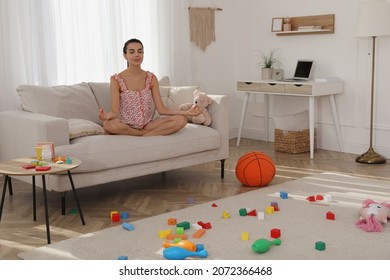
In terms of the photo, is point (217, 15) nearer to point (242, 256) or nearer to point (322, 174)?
point (322, 174)

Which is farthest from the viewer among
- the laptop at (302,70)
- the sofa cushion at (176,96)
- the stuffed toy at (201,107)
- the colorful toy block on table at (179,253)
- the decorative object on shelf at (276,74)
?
the decorative object on shelf at (276,74)

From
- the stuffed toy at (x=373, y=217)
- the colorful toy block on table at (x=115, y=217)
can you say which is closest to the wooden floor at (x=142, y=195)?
the colorful toy block on table at (x=115, y=217)

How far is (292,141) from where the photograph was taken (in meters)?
5.68

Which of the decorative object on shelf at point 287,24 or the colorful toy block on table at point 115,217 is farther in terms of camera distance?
the decorative object on shelf at point 287,24

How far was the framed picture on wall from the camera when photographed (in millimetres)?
6137

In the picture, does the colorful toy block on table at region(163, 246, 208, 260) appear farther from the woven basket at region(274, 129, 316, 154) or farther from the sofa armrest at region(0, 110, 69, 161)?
the woven basket at region(274, 129, 316, 154)

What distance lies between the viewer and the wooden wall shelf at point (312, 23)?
5730 mm

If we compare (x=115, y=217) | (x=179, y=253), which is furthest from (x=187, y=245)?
(x=115, y=217)

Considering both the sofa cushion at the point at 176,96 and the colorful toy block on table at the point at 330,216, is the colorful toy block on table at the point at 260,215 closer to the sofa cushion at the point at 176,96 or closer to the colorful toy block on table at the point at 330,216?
the colorful toy block on table at the point at 330,216

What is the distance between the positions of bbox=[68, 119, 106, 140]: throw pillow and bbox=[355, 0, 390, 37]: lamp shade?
8.23 feet

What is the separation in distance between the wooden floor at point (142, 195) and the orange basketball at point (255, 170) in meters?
0.09

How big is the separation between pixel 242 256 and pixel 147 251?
1.58 feet

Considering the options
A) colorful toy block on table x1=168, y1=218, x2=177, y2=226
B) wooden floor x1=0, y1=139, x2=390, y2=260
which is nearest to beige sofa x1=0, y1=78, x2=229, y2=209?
wooden floor x1=0, y1=139, x2=390, y2=260

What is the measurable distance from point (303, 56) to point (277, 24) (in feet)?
1.47
